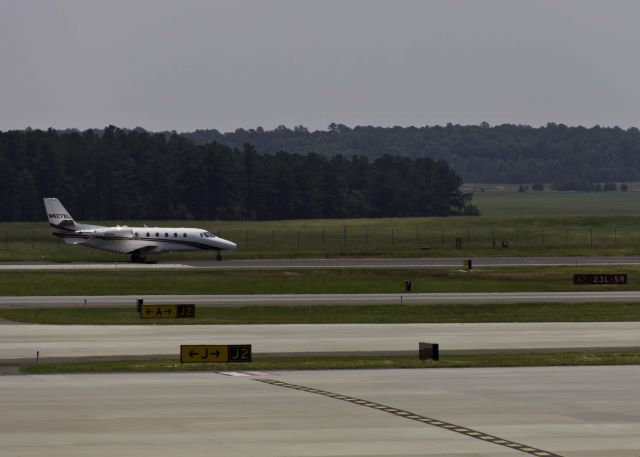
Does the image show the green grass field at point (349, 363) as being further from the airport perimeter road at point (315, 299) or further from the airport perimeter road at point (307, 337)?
the airport perimeter road at point (315, 299)

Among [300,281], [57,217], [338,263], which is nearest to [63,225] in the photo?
[57,217]

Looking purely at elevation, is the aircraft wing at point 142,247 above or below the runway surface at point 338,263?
above

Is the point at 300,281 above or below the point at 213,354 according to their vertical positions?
above

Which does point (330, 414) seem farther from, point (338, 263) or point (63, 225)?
point (63, 225)

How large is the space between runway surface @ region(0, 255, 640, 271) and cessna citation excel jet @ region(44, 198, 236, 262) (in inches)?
63.7

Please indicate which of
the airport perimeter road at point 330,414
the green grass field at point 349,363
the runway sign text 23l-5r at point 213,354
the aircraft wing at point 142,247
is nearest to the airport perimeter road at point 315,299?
the green grass field at point 349,363

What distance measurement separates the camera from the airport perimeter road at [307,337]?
169 feet

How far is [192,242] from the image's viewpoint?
115688mm

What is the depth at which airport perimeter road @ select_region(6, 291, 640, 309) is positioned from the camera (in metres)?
74.4

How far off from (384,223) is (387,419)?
478ft

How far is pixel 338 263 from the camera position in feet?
363

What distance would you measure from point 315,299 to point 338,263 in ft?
108

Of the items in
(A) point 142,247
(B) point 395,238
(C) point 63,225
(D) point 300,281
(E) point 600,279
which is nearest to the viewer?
(E) point 600,279

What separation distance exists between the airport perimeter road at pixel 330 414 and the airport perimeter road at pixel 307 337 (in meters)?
7.80
